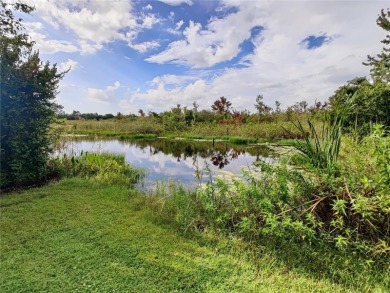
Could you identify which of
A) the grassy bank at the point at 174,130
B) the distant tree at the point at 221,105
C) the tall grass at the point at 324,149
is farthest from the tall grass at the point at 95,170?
the distant tree at the point at 221,105

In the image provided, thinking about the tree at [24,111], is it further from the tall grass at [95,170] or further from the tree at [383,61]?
the tree at [383,61]

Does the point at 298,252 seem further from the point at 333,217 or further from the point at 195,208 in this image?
the point at 195,208

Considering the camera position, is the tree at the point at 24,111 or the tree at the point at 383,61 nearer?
the tree at the point at 24,111

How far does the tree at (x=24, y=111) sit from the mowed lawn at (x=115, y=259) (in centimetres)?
162

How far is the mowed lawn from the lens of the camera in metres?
2.43

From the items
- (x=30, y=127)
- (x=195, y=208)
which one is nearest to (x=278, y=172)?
(x=195, y=208)

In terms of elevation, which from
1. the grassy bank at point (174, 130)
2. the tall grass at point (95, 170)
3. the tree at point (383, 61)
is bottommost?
the tall grass at point (95, 170)

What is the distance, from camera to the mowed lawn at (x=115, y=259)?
2.43 metres

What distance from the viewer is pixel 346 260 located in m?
2.69

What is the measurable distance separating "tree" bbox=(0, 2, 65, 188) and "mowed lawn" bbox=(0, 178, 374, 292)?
1.62 m

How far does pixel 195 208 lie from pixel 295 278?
6.28 feet

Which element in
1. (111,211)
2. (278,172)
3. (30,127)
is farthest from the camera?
(30,127)

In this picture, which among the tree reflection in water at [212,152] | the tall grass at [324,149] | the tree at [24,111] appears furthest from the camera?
the tree reflection in water at [212,152]

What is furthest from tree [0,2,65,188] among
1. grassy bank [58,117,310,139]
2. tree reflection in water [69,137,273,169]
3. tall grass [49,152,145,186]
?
grassy bank [58,117,310,139]
